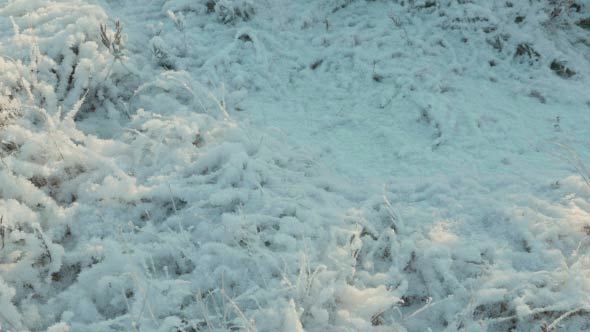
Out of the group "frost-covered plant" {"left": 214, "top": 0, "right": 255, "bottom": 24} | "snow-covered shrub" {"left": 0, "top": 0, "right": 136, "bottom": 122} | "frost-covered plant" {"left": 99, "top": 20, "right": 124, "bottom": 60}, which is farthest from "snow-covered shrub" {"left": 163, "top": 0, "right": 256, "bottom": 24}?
"frost-covered plant" {"left": 99, "top": 20, "right": 124, "bottom": 60}

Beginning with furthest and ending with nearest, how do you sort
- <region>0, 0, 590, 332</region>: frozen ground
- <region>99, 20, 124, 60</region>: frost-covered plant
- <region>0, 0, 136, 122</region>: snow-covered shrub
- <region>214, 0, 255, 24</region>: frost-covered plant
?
<region>214, 0, 255, 24</region>: frost-covered plant → <region>99, 20, 124, 60</region>: frost-covered plant → <region>0, 0, 136, 122</region>: snow-covered shrub → <region>0, 0, 590, 332</region>: frozen ground

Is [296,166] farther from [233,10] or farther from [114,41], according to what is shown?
[233,10]

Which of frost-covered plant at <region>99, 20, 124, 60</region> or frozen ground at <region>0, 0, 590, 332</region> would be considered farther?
frost-covered plant at <region>99, 20, 124, 60</region>

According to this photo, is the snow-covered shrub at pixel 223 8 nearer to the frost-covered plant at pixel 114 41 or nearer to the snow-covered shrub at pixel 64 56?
the snow-covered shrub at pixel 64 56

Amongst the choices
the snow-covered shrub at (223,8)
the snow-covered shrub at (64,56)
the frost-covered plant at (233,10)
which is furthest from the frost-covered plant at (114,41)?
the frost-covered plant at (233,10)

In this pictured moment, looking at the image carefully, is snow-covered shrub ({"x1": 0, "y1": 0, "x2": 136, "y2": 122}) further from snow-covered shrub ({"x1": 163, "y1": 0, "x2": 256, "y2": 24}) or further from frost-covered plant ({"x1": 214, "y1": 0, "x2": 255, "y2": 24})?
frost-covered plant ({"x1": 214, "y1": 0, "x2": 255, "y2": 24})

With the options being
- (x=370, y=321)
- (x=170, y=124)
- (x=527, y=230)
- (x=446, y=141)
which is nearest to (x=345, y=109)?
(x=446, y=141)

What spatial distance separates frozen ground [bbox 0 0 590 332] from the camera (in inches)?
97.5

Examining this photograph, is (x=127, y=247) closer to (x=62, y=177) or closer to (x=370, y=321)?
(x=62, y=177)

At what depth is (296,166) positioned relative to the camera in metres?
3.46

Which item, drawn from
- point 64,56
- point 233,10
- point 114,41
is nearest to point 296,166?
point 114,41

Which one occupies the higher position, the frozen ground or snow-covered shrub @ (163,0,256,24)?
snow-covered shrub @ (163,0,256,24)

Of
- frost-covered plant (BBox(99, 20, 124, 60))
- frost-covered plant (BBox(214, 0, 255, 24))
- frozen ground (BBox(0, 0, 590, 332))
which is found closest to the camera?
frozen ground (BBox(0, 0, 590, 332))

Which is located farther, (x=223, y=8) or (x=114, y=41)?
(x=223, y=8)
